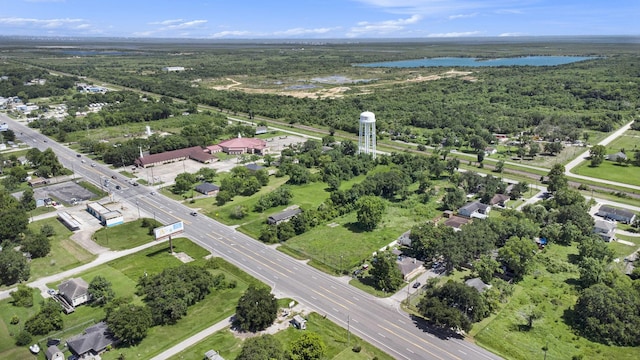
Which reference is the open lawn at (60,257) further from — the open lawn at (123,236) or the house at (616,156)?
the house at (616,156)

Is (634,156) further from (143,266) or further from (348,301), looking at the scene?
(143,266)

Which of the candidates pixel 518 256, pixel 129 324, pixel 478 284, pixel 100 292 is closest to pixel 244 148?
pixel 100 292

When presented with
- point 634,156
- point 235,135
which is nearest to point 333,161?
point 235,135

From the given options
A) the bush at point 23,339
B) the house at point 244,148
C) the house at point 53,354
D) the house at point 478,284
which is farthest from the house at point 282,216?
Result: the house at point 244,148

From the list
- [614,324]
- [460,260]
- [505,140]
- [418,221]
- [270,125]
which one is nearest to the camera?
[614,324]

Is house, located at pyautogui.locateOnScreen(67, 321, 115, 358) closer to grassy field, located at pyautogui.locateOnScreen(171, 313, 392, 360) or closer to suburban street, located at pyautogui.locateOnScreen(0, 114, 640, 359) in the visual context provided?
grassy field, located at pyautogui.locateOnScreen(171, 313, 392, 360)
